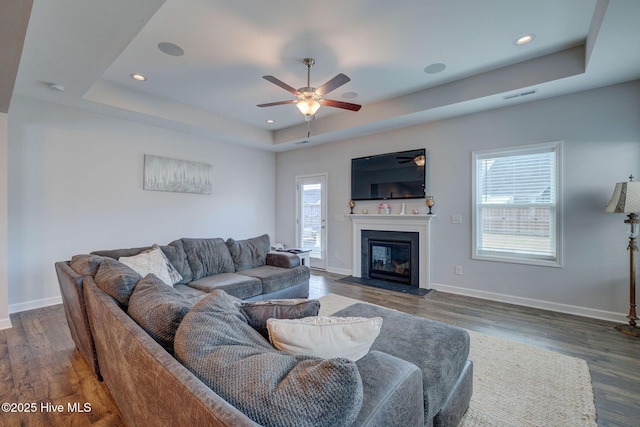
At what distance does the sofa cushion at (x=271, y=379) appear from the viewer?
669mm

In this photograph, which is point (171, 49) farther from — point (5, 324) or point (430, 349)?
point (430, 349)

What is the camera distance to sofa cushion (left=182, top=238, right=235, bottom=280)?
3.40 m

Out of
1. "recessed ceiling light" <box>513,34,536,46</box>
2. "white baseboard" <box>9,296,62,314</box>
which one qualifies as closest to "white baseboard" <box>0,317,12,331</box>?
"white baseboard" <box>9,296,62,314</box>

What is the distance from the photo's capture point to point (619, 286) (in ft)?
10.3

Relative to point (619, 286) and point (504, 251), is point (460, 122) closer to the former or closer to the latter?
point (504, 251)

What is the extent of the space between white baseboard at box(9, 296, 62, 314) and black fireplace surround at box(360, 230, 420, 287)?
15.0ft

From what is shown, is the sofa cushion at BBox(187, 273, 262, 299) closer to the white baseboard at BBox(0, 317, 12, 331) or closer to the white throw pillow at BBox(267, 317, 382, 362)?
the white baseboard at BBox(0, 317, 12, 331)

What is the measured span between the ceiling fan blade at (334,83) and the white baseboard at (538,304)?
335cm

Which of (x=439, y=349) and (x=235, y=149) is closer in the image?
(x=439, y=349)

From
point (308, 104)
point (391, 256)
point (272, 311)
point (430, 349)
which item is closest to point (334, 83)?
point (308, 104)

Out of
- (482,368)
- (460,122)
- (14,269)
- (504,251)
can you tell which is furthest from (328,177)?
(14,269)

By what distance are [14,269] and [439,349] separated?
15.9ft

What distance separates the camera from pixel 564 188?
11.2 feet

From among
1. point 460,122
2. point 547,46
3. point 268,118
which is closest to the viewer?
point 547,46
